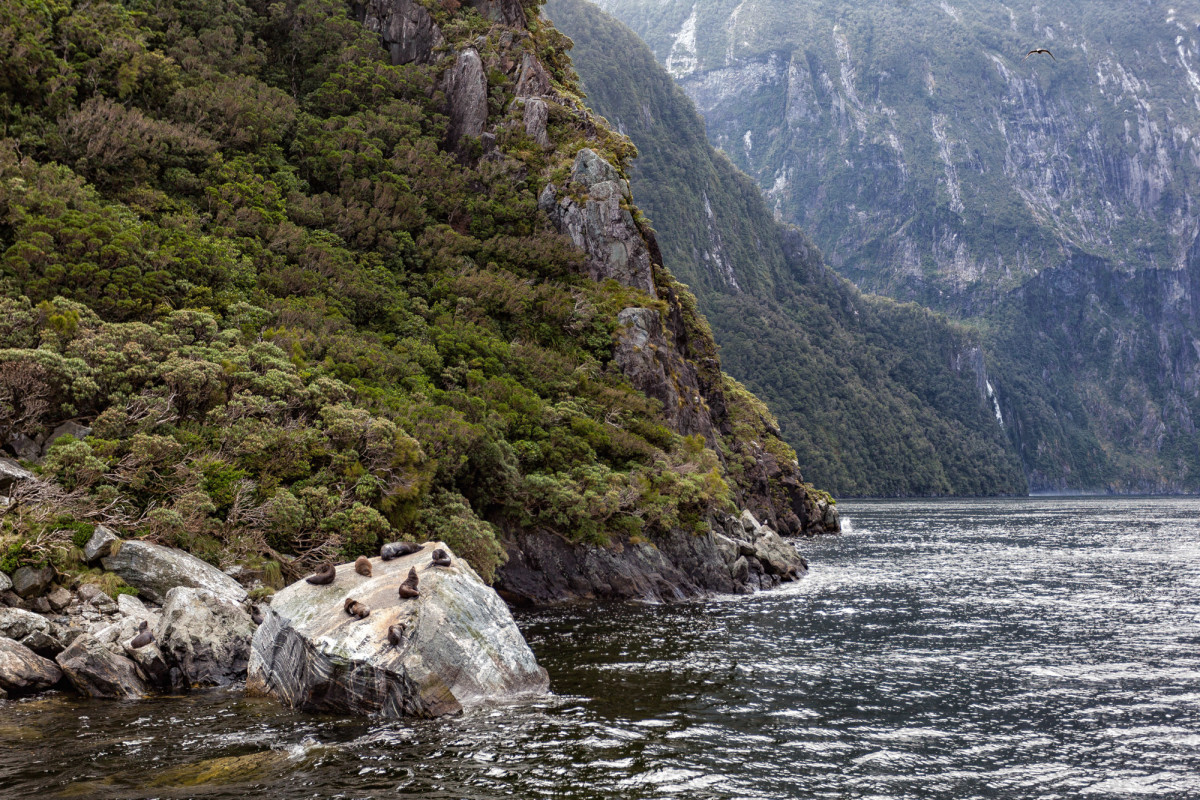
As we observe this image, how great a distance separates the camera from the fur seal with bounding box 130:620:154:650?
18.8 m

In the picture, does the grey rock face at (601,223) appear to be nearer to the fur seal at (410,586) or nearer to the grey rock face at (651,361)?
the grey rock face at (651,361)

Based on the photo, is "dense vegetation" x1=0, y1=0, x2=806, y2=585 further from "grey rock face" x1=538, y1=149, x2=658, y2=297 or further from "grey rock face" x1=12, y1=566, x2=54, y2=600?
"grey rock face" x1=538, y1=149, x2=658, y2=297

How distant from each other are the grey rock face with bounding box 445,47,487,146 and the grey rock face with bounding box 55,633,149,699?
154ft

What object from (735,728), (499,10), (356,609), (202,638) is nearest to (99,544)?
(202,638)

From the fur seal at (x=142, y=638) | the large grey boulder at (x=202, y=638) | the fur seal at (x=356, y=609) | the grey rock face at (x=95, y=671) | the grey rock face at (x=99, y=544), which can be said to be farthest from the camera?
the grey rock face at (x=99, y=544)

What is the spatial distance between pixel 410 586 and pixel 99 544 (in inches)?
374

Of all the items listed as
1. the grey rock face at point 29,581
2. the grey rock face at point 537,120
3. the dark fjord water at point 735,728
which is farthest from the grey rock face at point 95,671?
the grey rock face at point 537,120

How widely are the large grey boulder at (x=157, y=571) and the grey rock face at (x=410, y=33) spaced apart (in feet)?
162

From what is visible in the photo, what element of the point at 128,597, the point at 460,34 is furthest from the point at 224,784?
the point at 460,34

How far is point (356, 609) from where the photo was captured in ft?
59.9

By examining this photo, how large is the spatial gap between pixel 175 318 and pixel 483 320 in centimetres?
1817

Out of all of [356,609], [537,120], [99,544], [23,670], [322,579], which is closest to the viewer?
[23,670]

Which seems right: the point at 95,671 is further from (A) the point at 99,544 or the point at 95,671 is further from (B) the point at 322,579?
(B) the point at 322,579

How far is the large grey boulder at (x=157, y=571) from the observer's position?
21.7 m
